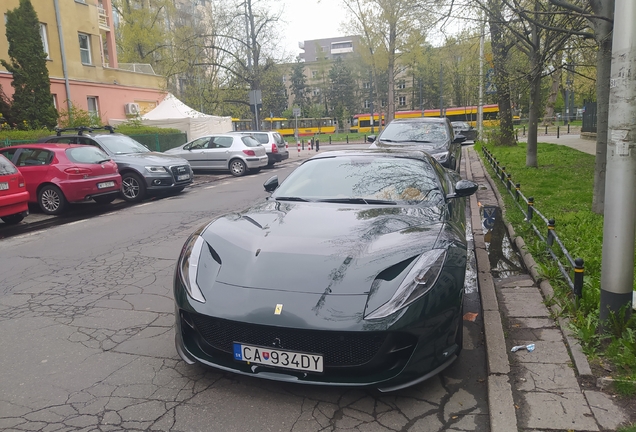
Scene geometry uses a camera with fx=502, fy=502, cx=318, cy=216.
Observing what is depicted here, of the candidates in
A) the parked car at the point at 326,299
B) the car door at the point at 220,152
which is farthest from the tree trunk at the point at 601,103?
the car door at the point at 220,152

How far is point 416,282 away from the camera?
308 cm

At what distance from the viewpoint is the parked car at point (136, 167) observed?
12.8 metres

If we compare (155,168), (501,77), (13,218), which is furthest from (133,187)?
(501,77)

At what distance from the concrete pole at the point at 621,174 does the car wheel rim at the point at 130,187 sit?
11413 mm

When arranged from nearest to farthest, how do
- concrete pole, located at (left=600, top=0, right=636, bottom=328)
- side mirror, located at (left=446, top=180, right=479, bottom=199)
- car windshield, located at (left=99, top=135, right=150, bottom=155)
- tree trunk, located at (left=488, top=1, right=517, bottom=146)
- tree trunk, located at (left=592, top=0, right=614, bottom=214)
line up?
1. concrete pole, located at (left=600, top=0, right=636, bottom=328)
2. side mirror, located at (left=446, top=180, right=479, bottom=199)
3. tree trunk, located at (left=592, top=0, right=614, bottom=214)
4. tree trunk, located at (left=488, top=1, right=517, bottom=146)
5. car windshield, located at (left=99, top=135, right=150, bottom=155)

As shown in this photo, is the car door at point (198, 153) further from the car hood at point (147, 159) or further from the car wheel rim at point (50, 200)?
the car wheel rim at point (50, 200)

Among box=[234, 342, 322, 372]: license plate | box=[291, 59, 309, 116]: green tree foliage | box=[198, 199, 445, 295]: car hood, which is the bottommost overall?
box=[234, 342, 322, 372]: license plate

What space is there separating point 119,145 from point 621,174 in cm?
1273

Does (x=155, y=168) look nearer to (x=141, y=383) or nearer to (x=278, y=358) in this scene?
(x=141, y=383)

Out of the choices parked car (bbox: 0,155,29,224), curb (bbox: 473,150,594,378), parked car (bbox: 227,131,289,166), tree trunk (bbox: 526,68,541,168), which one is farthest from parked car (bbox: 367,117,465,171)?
parked car (bbox: 227,131,289,166)

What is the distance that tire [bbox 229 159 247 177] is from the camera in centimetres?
1883

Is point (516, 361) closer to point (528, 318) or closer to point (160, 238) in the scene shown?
point (528, 318)

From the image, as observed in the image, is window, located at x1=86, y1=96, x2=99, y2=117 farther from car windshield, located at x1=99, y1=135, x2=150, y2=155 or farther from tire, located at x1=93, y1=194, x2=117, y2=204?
tire, located at x1=93, y1=194, x2=117, y2=204

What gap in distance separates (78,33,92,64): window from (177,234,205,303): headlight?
1079 inches
